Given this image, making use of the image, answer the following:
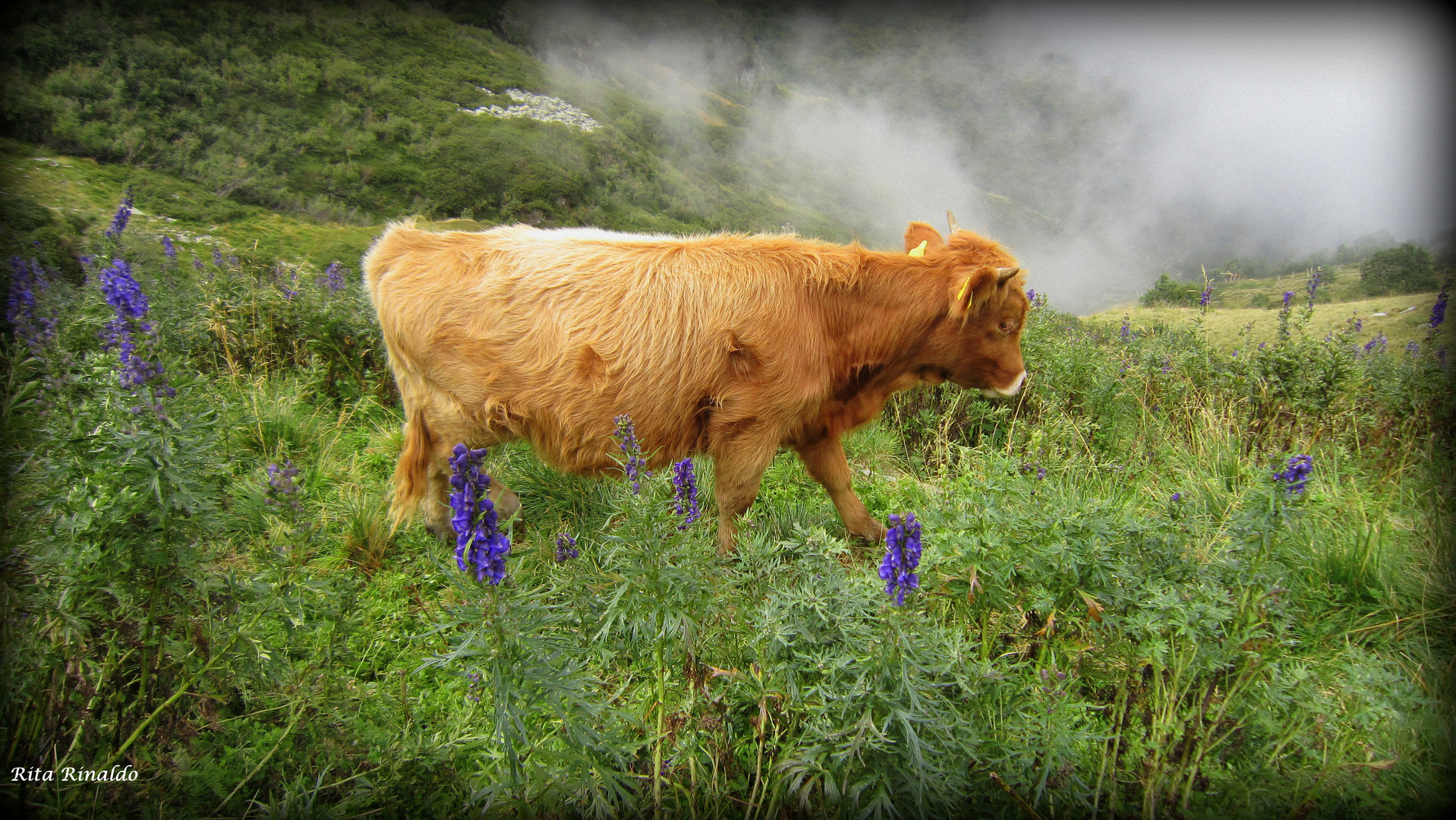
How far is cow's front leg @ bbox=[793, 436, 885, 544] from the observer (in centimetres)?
395

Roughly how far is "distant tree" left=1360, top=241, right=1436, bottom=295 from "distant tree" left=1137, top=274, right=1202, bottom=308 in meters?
2.91

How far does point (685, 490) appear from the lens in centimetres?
241

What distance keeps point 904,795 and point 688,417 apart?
224cm

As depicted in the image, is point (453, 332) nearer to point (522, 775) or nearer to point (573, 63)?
point (522, 775)

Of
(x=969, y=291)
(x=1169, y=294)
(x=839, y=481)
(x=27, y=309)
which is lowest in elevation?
(x=839, y=481)

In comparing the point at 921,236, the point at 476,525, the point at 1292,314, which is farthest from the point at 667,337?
the point at 1292,314

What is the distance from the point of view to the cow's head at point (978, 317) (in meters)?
3.53

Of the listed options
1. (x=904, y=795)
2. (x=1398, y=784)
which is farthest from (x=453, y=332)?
(x=1398, y=784)

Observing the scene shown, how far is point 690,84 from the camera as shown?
99.0 ft

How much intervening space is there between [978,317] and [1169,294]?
1561 cm

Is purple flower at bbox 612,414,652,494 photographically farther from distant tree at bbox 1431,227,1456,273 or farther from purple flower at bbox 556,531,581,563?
distant tree at bbox 1431,227,1456,273

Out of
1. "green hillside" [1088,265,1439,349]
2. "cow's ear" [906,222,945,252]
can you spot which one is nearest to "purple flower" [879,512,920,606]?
"cow's ear" [906,222,945,252]
